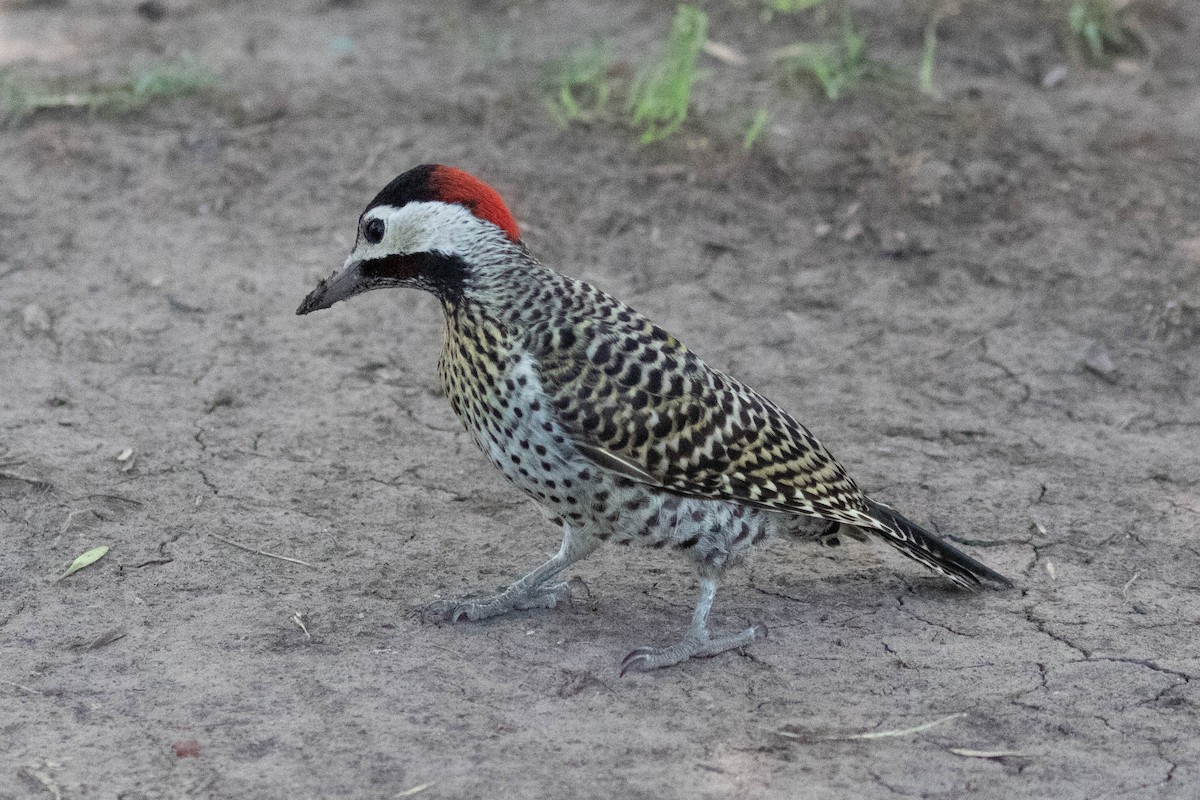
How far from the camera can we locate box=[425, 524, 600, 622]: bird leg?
15.0ft

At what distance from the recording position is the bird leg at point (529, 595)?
15.0 feet

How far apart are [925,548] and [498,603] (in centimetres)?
142

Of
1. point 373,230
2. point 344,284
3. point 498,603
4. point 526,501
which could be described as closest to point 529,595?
point 498,603

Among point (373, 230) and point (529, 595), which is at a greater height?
point (373, 230)

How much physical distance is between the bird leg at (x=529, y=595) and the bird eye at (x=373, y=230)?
3.59 feet

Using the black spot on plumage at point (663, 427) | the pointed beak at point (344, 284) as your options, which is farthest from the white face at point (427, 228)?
the black spot on plumage at point (663, 427)

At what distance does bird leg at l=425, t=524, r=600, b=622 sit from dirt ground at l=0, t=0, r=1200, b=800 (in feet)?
0.19

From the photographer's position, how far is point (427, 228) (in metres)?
4.34

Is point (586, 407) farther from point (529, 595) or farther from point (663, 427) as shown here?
point (529, 595)

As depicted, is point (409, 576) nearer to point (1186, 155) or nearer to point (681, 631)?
point (681, 631)

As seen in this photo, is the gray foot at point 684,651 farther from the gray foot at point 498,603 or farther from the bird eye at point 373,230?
the bird eye at point 373,230

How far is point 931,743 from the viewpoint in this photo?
13.0 ft

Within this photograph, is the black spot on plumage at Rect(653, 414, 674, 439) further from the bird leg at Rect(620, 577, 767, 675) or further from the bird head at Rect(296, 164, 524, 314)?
the bird head at Rect(296, 164, 524, 314)

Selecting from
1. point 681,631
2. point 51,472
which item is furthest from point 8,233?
point 681,631
